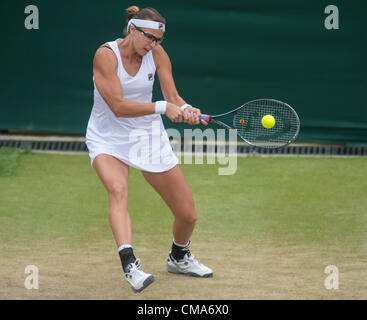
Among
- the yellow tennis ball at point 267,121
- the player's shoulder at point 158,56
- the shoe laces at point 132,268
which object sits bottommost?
the shoe laces at point 132,268

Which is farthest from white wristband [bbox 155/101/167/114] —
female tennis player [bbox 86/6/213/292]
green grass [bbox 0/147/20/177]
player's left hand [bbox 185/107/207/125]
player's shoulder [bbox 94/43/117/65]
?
green grass [bbox 0/147/20/177]

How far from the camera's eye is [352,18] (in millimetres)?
7352

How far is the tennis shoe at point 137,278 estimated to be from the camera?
3693mm

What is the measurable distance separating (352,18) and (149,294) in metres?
4.38

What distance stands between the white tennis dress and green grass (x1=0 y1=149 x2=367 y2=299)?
0.65m

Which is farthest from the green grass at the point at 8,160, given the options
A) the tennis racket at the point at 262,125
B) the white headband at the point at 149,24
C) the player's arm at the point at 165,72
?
the white headband at the point at 149,24

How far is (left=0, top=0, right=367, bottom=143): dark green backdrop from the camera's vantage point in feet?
24.3

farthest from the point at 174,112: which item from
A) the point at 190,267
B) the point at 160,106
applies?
the point at 190,267

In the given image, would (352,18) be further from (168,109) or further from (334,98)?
(168,109)

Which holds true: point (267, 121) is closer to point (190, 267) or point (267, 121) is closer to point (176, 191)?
point (176, 191)

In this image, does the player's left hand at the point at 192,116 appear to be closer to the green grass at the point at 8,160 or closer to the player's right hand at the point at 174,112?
the player's right hand at the point at 174,112

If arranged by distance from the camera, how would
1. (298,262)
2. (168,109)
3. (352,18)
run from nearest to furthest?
1. (168,109)
2. (298,262)
3. (352,18)

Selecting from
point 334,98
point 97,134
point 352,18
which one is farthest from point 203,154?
point 97,134

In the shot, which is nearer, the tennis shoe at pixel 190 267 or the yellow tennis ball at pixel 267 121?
the tennis shoe at pixel 190 267
